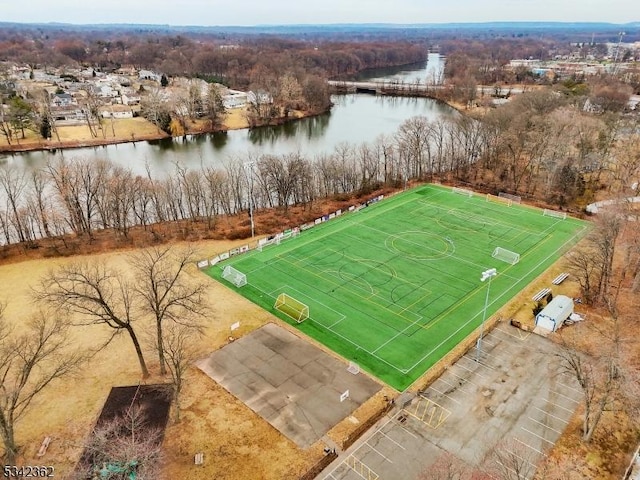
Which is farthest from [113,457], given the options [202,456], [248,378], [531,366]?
[531,366]

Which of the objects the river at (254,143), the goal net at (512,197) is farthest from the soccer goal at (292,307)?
the river at (254,143)

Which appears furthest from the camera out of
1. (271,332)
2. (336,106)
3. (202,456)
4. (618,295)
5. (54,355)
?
(336,106)

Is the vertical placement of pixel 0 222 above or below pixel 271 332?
above

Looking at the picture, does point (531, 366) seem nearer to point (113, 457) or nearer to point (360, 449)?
point (360, 449)

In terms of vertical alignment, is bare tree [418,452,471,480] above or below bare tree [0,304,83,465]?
below

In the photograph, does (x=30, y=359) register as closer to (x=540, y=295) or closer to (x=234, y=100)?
(x=540, y=295)

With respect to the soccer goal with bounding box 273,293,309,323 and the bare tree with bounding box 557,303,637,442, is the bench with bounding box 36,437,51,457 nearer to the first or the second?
the soccer goal with bounding box 273,293,309,323

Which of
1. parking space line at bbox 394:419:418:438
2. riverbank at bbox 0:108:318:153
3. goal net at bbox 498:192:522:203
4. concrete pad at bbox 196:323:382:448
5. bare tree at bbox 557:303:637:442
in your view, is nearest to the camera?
bare tree at bbox 557:303:637:442

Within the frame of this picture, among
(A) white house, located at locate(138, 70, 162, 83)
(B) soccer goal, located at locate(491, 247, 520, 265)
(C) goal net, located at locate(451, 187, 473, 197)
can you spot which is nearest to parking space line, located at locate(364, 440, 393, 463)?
(B) soccer goal, located at locate(491, 247, 520, 265)
